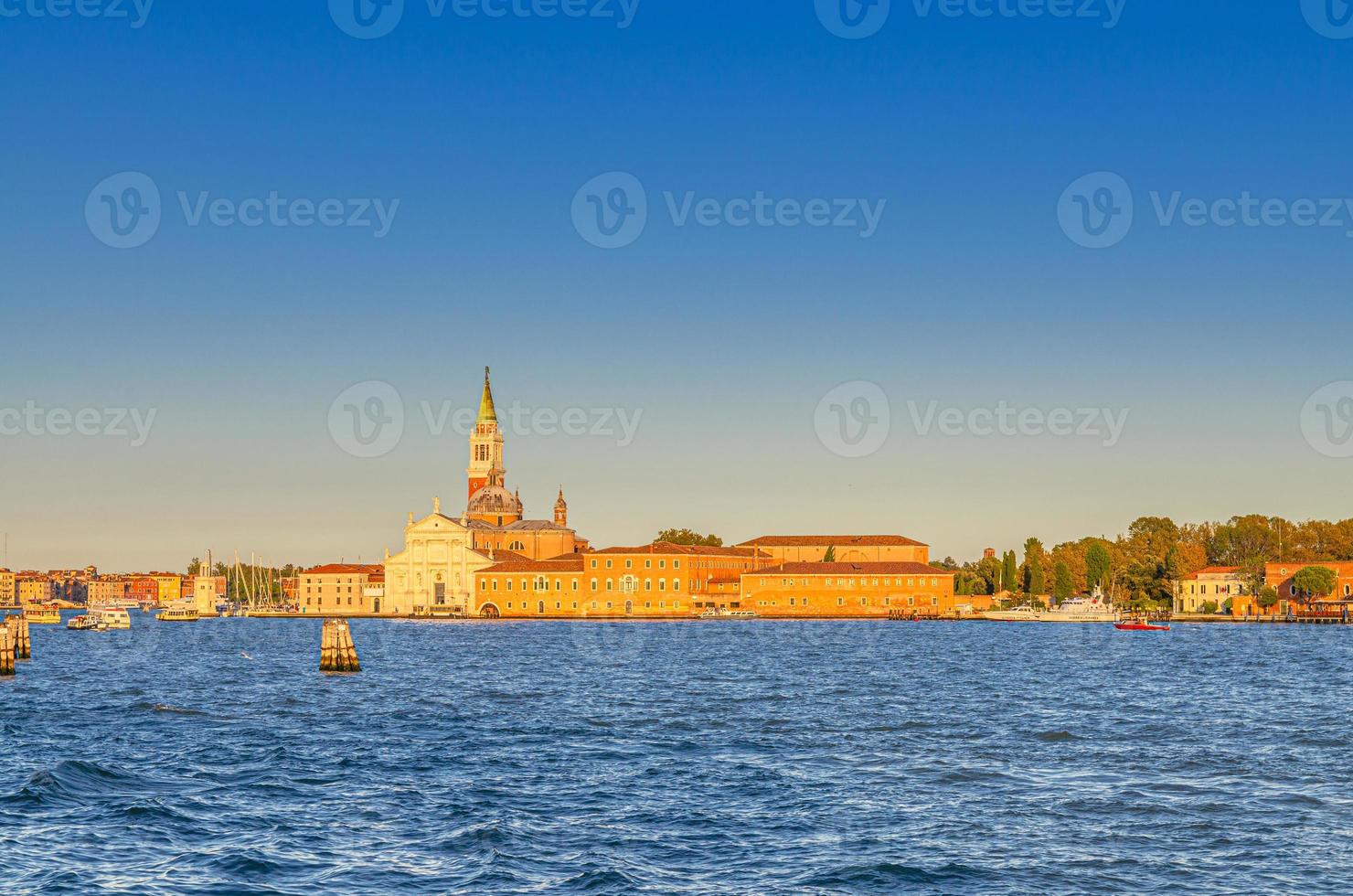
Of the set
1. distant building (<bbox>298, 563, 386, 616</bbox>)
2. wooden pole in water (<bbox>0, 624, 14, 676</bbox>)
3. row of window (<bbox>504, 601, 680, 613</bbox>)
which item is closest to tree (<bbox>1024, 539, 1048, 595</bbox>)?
row of window (<bbox>504, 601, 680, 613</bbox>)

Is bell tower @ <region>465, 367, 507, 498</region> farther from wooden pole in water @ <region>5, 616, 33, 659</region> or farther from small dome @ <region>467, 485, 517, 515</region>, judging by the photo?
wooden pole in water @ <region>5, 616, 33, 659</region>

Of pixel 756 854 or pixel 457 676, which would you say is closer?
pixel 756 854

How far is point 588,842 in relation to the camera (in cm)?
1994

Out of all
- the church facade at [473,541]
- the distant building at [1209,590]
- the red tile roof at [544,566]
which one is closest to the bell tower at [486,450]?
the church facade at [473,541]

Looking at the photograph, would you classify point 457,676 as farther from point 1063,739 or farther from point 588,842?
point 588,842

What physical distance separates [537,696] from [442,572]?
337 ft

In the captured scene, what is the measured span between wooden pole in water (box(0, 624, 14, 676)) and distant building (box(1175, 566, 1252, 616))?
4227 inches

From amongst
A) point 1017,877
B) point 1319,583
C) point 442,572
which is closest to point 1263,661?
point 1017,877

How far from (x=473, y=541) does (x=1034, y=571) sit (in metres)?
54.2

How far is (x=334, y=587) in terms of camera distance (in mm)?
158500

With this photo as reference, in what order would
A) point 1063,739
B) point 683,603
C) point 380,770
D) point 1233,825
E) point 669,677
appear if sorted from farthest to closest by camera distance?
point 683,603 → point 669,677 → point 1063,739 → point 380,770 → point 1233,825

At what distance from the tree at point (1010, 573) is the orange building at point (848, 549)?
795cm

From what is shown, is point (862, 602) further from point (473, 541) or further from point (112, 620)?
point (112, 620)

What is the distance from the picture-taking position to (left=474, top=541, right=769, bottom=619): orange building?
136 meters
